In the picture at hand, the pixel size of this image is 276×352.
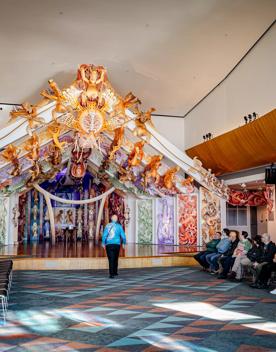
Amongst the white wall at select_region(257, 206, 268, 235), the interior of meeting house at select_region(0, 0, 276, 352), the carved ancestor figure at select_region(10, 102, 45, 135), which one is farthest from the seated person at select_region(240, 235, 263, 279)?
the white wall at select_region(257, 206, 268, 235)

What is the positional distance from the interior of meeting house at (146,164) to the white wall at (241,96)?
0.07 m

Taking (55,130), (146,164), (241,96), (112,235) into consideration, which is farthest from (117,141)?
(112,235)

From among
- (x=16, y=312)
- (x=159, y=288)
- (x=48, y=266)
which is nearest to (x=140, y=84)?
(x=48, y=266)

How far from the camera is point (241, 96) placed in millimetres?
13477

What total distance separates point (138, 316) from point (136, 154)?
347 inches

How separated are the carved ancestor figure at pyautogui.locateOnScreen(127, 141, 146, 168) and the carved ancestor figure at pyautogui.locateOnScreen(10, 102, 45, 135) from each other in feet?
10.3

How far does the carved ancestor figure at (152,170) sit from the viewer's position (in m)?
13.8

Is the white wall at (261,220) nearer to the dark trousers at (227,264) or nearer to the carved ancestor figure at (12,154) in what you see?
the dark trousers at (227,264)

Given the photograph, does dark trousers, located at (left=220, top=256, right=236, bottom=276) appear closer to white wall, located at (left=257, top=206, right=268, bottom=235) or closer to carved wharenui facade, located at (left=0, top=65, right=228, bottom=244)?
carved wharenui facade, located at (left=0, top=65, right=228, bottom=244)

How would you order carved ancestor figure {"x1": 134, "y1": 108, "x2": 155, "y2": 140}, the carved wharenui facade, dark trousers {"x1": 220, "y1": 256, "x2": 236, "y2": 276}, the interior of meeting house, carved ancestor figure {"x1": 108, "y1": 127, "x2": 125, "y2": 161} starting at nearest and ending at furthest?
the interior of meeting house, dark trousers {"x1": 220, "y1": 256, "x2": 236, "y2": 276}, the carved wharenui facade, carved ancestor figure {"x1": 134, "y1": 108, "x2": 155, "y2": 140}, carved ancestor figure {"x1": 108, "y1": 127, "x2": 125, "y2": 161}

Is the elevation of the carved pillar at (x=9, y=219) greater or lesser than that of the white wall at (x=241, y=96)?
lesser

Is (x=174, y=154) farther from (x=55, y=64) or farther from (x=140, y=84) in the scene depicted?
(x=55, y=64)

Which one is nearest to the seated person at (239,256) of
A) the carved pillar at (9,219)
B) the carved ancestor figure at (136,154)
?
the carved ancestor figure at (136,154)

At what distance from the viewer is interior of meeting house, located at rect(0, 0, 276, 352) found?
196 inches
